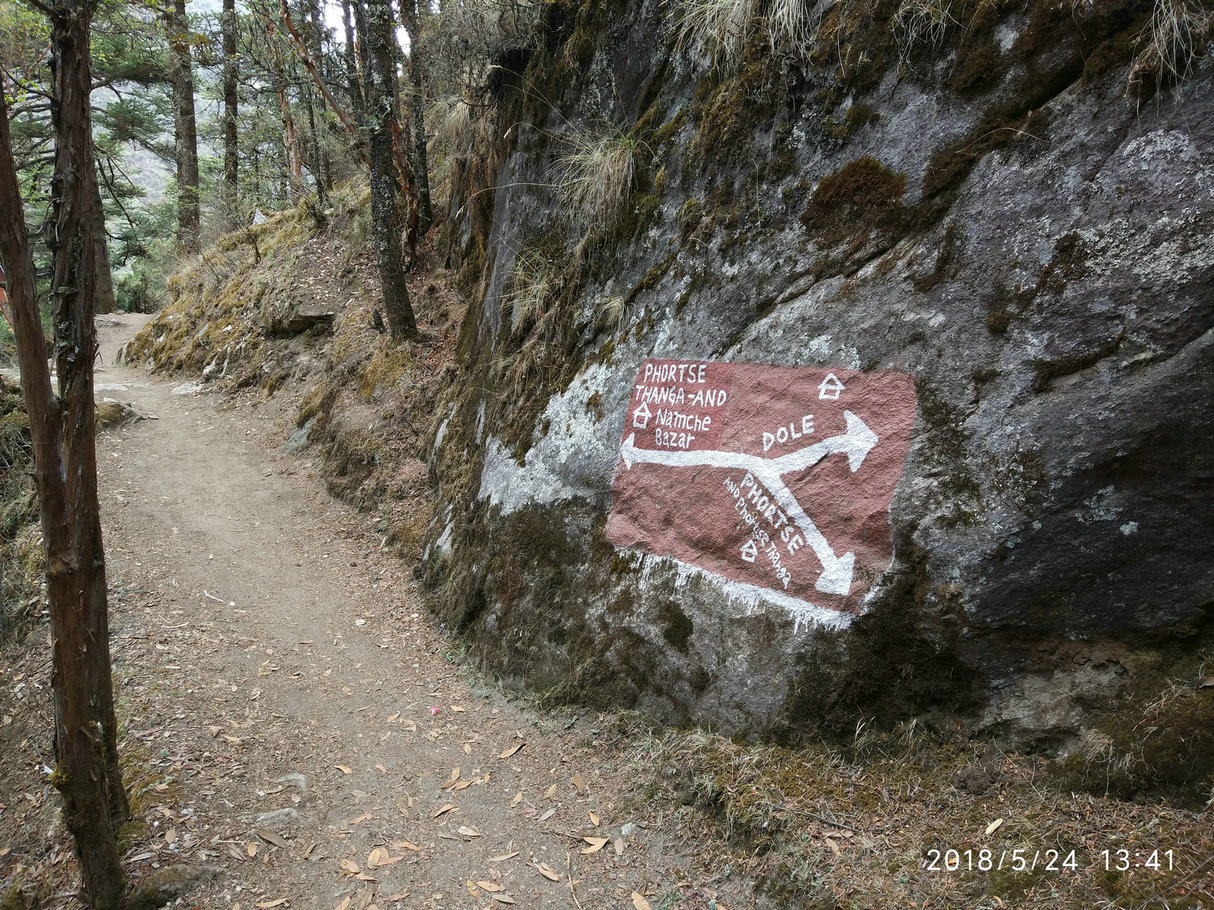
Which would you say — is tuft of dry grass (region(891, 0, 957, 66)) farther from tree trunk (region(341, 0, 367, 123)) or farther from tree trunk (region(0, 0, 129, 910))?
tree trunk (region(341, 0, 367, 123))

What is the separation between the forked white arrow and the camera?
3.79 meters

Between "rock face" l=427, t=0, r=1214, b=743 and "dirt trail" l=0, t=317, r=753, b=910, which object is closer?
"rock face" l=427, t=0, r=1214, b=743

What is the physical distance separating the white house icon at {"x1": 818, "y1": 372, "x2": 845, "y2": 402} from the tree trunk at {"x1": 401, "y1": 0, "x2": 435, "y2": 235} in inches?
400

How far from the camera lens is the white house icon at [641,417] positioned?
508 centimetres

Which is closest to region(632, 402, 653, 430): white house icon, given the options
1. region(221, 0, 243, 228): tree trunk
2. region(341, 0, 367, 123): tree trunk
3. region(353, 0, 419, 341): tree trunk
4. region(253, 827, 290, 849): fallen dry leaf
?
region(253, 827, 290, 849): fallen dry leaf

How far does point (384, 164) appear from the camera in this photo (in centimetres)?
1021

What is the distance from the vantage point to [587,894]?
3738 millimetres

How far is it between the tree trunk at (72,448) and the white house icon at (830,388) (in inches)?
154

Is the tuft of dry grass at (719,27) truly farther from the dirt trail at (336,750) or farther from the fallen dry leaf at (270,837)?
the fallen dry leaf at (270,837)

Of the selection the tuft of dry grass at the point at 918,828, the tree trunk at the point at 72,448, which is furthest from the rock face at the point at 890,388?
the tree trunk at the point at 72,448

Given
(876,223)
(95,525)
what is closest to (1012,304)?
(876,223)

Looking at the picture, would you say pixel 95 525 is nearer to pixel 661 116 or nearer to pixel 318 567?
pixel 318 567

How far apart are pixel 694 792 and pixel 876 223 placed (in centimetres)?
344
